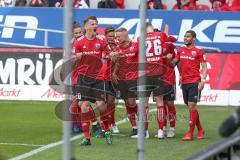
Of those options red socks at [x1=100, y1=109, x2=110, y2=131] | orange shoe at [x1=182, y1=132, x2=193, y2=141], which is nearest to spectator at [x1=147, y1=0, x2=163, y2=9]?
red socks at [x1=100, y1=109, x2=110, y2=131]

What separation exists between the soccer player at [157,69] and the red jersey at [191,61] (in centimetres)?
43

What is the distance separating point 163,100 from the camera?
1516 centimetres

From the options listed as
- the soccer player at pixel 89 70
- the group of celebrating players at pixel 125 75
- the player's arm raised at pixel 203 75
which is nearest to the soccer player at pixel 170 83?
the group of celebrating players at pixel 125 75

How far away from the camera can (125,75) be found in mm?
15125

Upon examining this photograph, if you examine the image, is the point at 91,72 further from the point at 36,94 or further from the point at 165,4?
the point at 165,4

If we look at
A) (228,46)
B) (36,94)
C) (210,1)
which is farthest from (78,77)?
(210,1)

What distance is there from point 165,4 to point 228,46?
11.8ft

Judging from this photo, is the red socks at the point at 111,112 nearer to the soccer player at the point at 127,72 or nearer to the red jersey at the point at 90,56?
the soccer player at the point at 127,72

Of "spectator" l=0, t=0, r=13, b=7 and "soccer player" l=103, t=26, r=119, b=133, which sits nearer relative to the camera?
"soccer player" l=103, t=26, r=119, b=133

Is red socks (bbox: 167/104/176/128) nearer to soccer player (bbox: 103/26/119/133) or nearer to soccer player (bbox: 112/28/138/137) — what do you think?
soccer player (bbox: 112/28/138/137)

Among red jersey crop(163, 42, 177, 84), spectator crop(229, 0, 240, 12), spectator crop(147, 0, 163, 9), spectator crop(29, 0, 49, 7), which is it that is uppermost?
spectator crop(29, 0, 49, 7)

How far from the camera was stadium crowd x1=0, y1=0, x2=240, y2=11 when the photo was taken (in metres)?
24.1

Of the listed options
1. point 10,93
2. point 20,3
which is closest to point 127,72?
point 10,93

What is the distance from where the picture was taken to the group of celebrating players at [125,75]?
46.0ft
